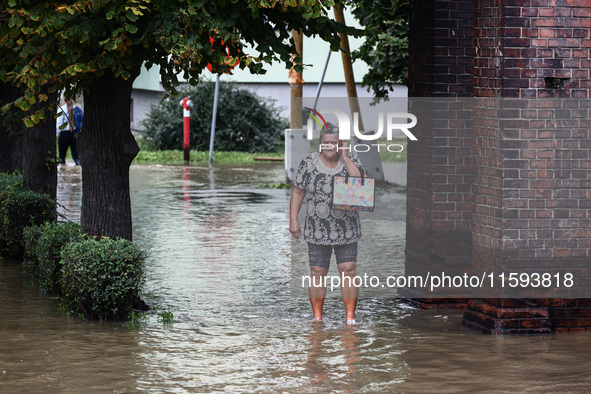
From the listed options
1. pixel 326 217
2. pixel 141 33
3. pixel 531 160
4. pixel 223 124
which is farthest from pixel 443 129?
pixel 223 124

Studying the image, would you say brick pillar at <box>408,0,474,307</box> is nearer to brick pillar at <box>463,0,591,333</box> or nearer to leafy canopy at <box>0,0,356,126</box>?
brick pillar at <box>463,0,591,333</box>

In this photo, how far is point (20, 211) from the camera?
12.3m

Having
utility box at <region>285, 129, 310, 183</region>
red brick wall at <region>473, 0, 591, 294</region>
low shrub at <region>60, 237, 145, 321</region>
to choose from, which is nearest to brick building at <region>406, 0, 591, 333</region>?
red brick wall at <region>473, 0, 591, 294</region>

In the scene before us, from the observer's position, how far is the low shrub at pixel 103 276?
903cm

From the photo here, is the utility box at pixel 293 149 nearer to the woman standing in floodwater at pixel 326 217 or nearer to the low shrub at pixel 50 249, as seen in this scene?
the low shrub at pixel 50 249

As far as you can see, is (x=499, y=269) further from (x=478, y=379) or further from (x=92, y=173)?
(x=92, y=173)

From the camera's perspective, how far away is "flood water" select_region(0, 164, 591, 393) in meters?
7.27

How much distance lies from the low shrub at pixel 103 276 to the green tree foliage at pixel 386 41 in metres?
8.89

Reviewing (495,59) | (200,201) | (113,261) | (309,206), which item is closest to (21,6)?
(113,261)

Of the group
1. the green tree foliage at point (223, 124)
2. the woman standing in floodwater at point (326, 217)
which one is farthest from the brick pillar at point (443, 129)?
the green tree foliage at point (223, 124)

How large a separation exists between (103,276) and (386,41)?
32.6 feet

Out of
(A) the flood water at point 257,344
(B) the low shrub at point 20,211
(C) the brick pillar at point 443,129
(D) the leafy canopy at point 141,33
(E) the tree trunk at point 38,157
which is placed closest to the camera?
(A) the flood water at point 257,344

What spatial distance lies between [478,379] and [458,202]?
297 cm

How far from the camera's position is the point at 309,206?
917 cm
